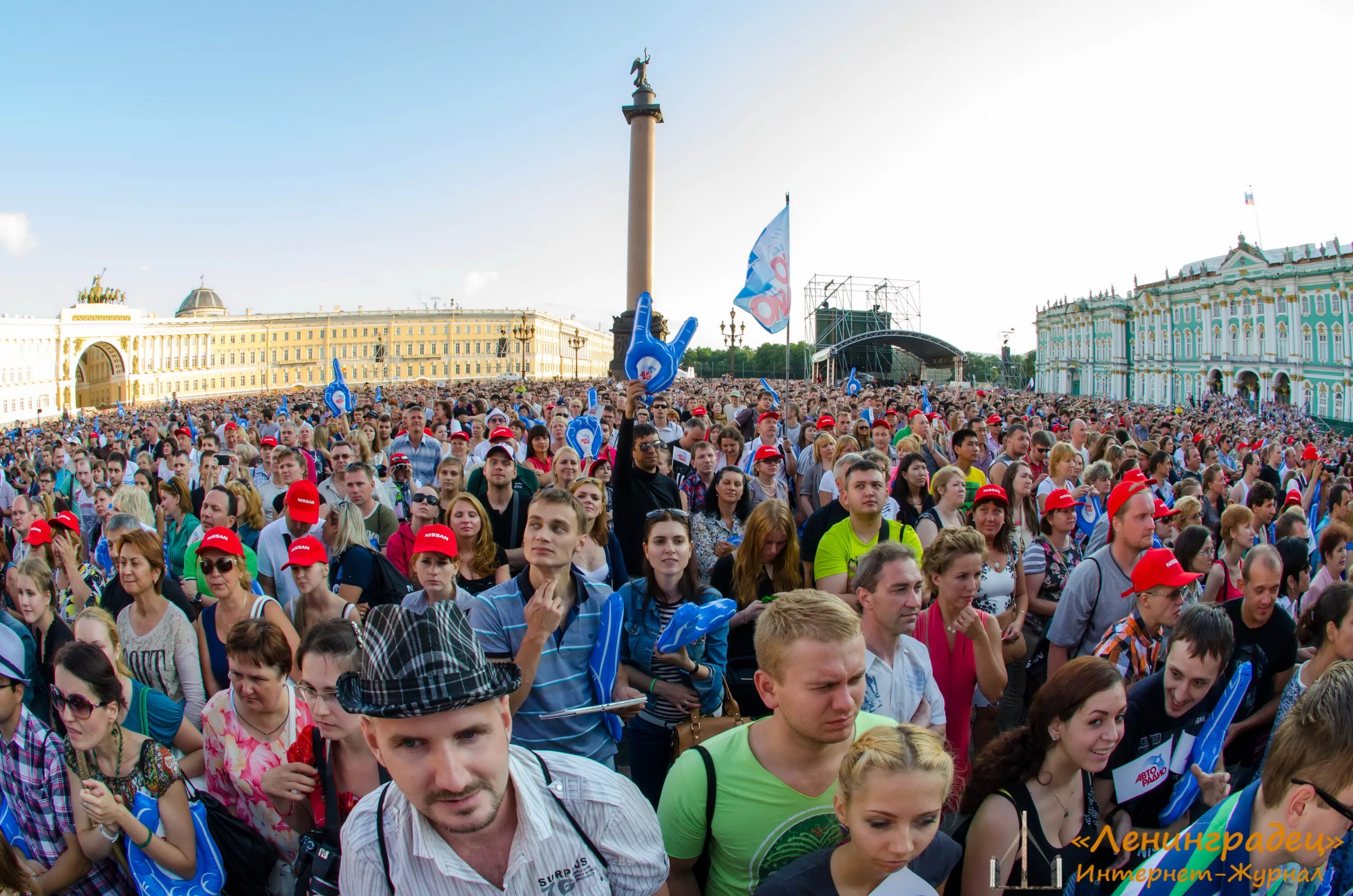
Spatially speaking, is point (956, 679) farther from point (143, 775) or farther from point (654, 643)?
point (143, 775)

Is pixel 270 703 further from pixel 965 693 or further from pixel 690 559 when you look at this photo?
pixel 965 693

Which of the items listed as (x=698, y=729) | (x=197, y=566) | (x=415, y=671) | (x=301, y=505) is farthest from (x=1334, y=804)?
(x=197, y=566)

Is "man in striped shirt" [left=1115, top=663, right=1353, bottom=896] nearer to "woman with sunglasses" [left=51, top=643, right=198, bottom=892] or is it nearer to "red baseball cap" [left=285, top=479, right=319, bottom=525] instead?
"woman with sunglasses" [left=51, top=643, right=198, bottom=892]

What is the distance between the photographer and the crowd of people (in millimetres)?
1641

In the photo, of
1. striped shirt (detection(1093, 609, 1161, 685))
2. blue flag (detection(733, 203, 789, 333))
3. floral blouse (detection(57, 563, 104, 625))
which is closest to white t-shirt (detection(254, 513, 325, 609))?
floral blouse (detection(57, 563, 104, 625))

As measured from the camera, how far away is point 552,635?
3.09m

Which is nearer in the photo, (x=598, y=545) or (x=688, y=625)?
(x=688, y=625)

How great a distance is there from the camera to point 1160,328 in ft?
238

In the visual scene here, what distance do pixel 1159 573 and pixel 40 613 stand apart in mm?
5594

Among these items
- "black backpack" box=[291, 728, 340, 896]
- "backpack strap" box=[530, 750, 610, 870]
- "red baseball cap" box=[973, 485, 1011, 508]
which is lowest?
"black backpack" box=[291, 728, 340, 896]

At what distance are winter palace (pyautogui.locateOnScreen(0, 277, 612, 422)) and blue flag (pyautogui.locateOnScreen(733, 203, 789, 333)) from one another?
272ft

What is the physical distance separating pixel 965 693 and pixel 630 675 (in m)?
1.45

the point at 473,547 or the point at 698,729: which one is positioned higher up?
the point at 473,547

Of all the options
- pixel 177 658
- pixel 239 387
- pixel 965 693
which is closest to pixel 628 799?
pixel 965 693
